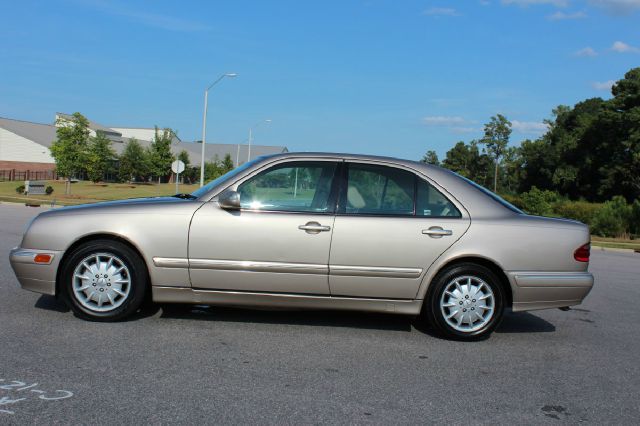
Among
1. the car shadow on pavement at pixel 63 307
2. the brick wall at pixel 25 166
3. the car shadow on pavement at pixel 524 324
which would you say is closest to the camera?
the car shadow on pavement at pixel 63 307

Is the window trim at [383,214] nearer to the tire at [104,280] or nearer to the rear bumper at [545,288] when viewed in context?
the rear bumper at [545,288]

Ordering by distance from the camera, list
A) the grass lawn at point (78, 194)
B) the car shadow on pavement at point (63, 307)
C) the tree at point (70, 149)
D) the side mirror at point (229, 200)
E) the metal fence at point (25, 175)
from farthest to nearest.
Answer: the metal fence at point (25, 175), the tree at point (70, 149), the grass lawn at point (78, 194), the car shadow on pavement at point (63, 307), the side mirror at point (229, 200)

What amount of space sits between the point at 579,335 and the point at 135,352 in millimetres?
4152

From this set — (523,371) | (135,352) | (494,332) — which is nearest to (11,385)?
(135,352)

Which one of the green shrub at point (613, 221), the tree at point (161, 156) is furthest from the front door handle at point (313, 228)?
the tree at point (161, 156)

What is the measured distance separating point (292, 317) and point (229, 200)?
1.47 meters

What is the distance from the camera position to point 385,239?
534 centimetres

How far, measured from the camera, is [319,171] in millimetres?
5672

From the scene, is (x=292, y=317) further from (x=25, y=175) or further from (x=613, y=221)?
(x=25, y=175)

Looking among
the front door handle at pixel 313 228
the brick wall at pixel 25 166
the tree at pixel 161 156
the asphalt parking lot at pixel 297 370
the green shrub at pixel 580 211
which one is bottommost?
the asphalt parking lot at pixel 297 370

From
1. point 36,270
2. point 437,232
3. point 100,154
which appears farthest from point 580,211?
point 100,154

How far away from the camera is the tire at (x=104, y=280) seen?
211 inches

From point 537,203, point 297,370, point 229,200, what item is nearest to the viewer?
point 297,370

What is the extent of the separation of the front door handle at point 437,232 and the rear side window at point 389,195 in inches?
6.4
